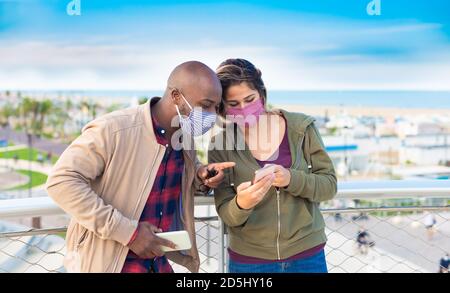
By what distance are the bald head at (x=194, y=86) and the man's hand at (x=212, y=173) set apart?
13 cm

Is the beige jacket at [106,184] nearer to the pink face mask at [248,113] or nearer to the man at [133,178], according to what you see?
the man at [133,178]

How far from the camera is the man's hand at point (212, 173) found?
3.31 feet

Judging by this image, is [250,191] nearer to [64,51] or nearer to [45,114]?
[64,51]

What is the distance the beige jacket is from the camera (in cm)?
85

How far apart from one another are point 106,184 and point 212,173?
22 centimetres

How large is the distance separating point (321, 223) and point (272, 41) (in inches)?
311

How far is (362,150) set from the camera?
2238 cm

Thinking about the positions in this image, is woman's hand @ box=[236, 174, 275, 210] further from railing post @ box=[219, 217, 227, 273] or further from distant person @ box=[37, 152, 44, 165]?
distant person @ box=[37, 152, 44, 165]

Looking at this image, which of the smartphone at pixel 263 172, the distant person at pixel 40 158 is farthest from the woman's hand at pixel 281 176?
the distant person at pixel 40 158

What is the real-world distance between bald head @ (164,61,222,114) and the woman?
0.11m

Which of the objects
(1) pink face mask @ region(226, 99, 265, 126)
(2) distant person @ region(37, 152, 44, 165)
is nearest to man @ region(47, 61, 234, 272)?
(1) pink face mask @ region(226, 99, 265, 126)

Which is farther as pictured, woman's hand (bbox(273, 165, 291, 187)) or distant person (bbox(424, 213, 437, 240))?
distant person (bbox(424, 213, 437, 240))

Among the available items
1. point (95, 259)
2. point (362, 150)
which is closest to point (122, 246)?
point (95, 259)

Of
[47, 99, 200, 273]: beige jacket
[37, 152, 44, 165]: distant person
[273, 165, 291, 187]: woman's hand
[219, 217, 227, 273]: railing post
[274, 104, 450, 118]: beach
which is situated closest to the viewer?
[47, 99, 200, 273]: beige jacket
